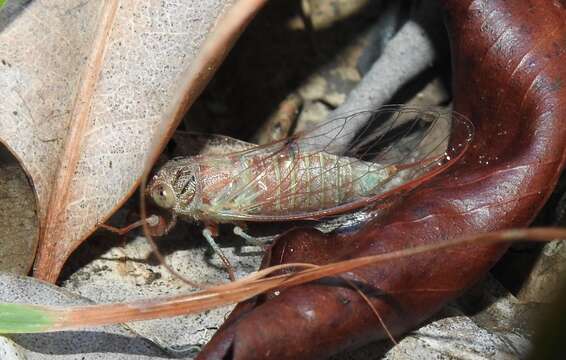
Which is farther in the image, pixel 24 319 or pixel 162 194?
pixel 162 194

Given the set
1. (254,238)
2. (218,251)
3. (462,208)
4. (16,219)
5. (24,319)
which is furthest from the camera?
(254,238)

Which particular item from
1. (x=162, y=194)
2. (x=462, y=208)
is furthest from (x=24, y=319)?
(x=462, y=208)

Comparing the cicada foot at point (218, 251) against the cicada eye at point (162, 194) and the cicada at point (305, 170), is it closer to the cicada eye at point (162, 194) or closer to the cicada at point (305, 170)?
the cicada at point (305, 170)

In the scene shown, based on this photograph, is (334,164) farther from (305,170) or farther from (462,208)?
Result: (462,208)

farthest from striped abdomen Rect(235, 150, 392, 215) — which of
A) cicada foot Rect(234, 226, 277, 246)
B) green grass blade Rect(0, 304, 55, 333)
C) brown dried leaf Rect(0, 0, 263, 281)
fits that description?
green grass blade Rect(0, 304, 55, 333)

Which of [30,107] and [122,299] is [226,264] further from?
[30,107]

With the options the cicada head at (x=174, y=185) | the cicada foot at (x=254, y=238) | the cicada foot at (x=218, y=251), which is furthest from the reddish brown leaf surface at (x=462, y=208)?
the cicada head at (x=174, y=185)

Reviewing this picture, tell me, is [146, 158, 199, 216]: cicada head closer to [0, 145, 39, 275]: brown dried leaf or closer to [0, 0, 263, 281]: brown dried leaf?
[0, 0, 263, 281]: brown dried leaf
